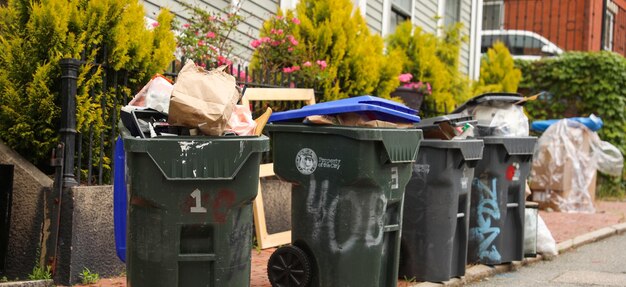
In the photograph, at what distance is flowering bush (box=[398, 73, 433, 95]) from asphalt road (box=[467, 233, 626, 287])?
332cm

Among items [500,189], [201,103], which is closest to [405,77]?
[500,189]

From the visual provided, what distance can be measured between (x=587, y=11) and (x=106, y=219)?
2085 cm

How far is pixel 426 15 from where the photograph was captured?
653 inches

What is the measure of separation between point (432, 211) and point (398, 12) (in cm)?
911

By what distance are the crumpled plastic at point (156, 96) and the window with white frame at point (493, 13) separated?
20.8 meters

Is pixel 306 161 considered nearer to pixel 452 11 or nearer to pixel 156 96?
pixel 156 96

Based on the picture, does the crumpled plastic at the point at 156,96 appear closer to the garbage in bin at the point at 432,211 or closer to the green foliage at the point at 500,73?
the garbage in bin at the point at 432,211

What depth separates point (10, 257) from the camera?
6.31 m

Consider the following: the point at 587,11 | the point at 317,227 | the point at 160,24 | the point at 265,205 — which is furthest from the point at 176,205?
the point at 587,11

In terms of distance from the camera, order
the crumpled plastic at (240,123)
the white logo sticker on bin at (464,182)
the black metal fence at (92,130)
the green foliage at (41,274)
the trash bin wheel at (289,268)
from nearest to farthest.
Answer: the crumpled plastic at (240,123)
the trash bin wheel at (289,268)
the green foliage at (41,274)
the black metal fence at (92,130)
the white logo sticker on bin at (464,182)

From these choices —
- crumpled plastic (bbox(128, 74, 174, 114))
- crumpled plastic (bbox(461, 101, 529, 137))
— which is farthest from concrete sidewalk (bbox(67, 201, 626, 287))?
crumpled plastic (bbox(128, 74, 174, 114))

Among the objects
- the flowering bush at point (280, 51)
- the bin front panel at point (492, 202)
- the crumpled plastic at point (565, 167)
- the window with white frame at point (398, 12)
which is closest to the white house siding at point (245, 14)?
the flowering bush at point (280, 51)

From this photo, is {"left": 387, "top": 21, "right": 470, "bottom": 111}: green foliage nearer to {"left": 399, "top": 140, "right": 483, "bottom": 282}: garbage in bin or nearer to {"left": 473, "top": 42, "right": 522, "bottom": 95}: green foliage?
{"left": 473, "top": 42, "right": 522, "bottom": 95}: green foliage

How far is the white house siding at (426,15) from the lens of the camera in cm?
1609
